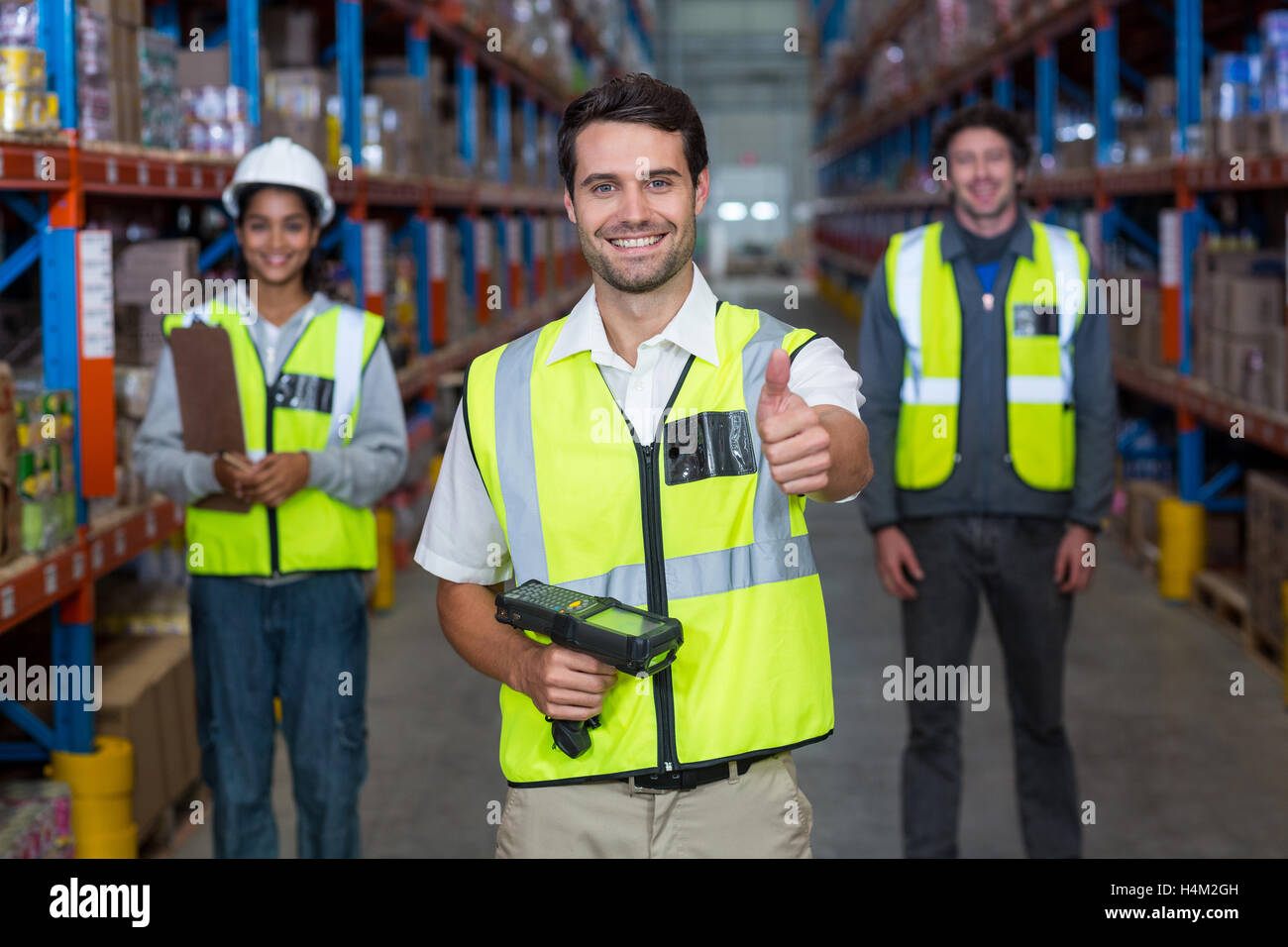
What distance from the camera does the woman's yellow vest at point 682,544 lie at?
78.0 inches

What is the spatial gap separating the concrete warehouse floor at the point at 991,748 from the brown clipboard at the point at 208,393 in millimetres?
1470

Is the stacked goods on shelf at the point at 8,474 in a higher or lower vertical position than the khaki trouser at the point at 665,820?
higher

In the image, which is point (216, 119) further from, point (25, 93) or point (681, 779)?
point (681, 779)

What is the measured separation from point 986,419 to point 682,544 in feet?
6.23

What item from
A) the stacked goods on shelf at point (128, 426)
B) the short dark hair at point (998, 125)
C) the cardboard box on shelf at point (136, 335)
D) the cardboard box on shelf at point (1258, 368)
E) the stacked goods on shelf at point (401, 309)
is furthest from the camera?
the stacked goods on shelf at point (401, 309)

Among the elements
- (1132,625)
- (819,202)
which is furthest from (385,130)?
(819,202)

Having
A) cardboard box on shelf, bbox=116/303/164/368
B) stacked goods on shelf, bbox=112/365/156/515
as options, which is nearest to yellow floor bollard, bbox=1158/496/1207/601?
cardboard box on shelf, bbox=116/303/164/368

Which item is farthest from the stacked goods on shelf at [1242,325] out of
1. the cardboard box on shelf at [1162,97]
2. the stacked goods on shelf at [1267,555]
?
the cardboard box on shelf at [1162,97]

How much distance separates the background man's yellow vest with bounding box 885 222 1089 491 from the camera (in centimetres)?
368

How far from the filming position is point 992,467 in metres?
3.68

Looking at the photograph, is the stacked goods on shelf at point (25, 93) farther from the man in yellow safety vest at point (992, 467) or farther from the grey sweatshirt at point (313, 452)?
the man in yellow safety vest at point (992, 467)

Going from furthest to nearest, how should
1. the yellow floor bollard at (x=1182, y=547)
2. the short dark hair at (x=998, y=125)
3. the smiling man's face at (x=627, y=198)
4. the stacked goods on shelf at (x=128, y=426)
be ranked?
1. the yellow floor bollard at (x=1182, y=547)
2. the stacked goods on shelf at (x=128, y=426)
3. the short dark hair at (x=998, y=125)
4. the smiling man's face at (x=627, y=198)

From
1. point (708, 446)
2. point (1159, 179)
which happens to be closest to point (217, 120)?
point (708, 446)

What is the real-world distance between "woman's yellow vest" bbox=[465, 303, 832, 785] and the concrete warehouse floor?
2472 millimetres
